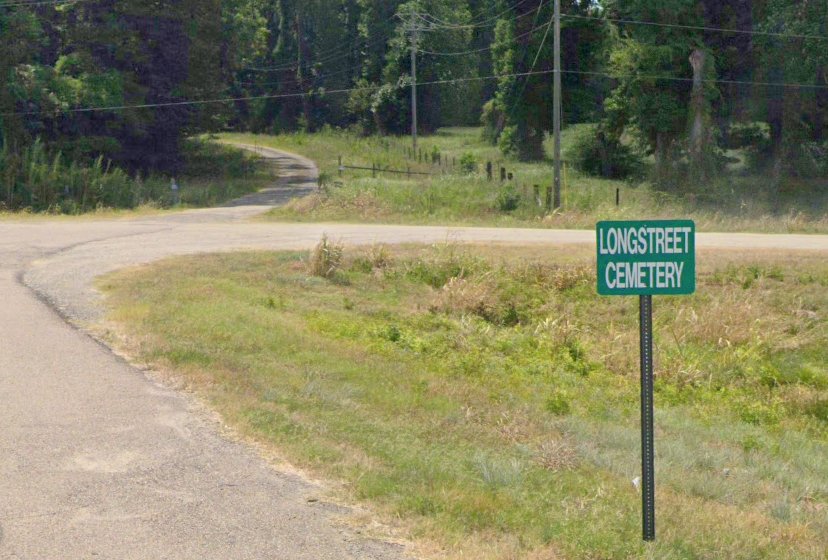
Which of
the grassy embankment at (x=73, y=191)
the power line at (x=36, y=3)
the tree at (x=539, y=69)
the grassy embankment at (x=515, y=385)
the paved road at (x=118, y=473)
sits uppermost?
the power line at (x=36, y=3)

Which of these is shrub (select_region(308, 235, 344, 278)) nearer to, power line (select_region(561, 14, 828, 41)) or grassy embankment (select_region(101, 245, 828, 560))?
grassy embankment (select_region(101, 245, 828, 560))

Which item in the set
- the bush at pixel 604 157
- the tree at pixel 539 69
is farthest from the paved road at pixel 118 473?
the tree at pixel 539 69

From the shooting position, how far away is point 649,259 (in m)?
6.28

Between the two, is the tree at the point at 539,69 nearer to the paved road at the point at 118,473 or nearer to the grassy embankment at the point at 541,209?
the grassy embankment at the point at 541,209

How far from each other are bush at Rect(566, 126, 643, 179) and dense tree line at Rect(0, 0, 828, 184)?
144mm

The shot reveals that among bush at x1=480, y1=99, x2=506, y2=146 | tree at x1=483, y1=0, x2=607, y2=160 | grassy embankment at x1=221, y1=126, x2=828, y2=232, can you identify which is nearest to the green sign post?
grassy embankment at x1=221, y1=126, x2=828, y2=232

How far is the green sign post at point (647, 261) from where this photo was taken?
20.5ft

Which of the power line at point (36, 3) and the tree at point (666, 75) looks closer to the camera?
the power line at point (36, 3)

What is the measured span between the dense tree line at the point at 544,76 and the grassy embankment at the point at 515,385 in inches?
973

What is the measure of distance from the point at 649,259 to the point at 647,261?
0.06 ft

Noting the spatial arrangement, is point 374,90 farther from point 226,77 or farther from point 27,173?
point 27,173

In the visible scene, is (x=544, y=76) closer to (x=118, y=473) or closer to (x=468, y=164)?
(x=468, y=164)

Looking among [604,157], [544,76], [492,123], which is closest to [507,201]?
[604,157]

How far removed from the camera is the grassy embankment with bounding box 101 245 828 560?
696 centimetres
